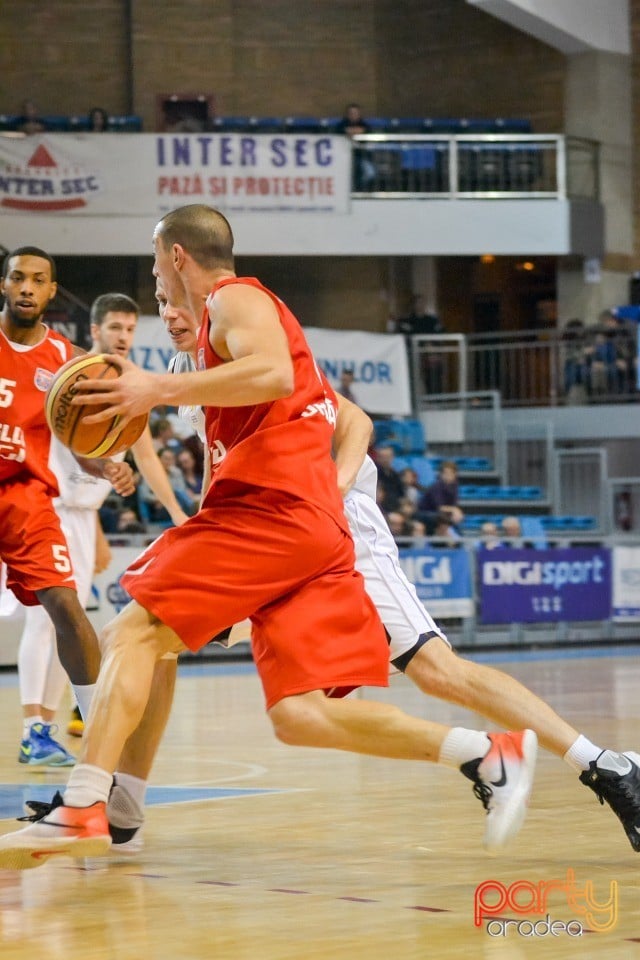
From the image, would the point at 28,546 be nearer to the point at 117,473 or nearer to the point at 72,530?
the point at 117,473

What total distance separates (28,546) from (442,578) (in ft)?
34.8

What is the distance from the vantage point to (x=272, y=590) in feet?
14.4

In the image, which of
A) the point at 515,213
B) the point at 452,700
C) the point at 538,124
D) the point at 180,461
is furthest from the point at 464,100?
the point at 452,700

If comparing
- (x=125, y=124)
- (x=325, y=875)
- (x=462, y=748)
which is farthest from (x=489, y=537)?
(x=462, y=748)

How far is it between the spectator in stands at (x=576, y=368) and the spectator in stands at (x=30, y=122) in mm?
8275

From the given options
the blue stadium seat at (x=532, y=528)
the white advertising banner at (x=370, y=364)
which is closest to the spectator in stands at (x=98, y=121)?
the white advertising banner at (x=370, y=364)

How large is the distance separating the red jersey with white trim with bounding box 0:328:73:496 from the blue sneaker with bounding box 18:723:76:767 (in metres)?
1.24

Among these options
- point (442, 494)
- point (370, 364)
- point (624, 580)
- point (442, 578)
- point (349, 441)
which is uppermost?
point (370, 364)

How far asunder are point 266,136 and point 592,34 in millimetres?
5832

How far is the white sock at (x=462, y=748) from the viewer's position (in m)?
4.41

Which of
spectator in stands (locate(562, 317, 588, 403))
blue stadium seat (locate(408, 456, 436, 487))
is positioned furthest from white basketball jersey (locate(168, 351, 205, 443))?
spectator in stands (locate(562, 317, 588, 403))

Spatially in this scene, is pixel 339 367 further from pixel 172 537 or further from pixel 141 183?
pixel 172 537

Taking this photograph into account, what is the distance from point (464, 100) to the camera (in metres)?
28.0

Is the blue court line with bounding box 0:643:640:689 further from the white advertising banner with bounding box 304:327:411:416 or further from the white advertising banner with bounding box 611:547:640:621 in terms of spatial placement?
the white advertising banner with bounding box 304:327:411:416
